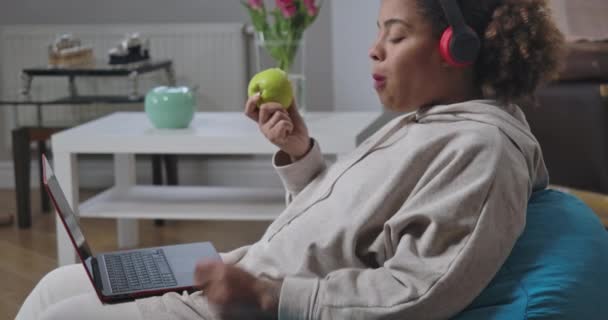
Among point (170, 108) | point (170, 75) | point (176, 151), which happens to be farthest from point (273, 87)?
point (170, 75)

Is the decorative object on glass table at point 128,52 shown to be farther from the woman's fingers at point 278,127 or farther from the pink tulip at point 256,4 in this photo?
the woman's fingers at point 278,127

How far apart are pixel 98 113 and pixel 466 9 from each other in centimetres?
247

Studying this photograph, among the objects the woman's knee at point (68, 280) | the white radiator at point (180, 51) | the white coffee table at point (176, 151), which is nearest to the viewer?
the woman's knee at point (68, 280)

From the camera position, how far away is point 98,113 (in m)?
3.49

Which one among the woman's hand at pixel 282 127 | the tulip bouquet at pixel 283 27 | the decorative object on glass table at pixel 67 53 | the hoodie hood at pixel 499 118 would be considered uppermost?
the hoodie hood at pixel 499 118

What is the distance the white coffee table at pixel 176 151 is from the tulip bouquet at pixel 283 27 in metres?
0.22

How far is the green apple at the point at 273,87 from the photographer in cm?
162

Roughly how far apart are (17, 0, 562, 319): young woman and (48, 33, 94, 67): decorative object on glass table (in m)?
2.26

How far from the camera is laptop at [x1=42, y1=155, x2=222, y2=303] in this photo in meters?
1.28

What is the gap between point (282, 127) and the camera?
4.66ft

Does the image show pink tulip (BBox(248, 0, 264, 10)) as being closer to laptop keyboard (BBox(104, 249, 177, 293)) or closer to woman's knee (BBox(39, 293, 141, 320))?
laptop keyboard (BBox(104, 249, 177, 293))

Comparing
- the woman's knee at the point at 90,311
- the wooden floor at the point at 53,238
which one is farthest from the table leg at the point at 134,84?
the woman's knee at the point at 90,311

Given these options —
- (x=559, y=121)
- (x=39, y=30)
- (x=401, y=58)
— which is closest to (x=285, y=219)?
(x=401, y=58)

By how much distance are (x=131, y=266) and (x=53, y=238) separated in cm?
193
